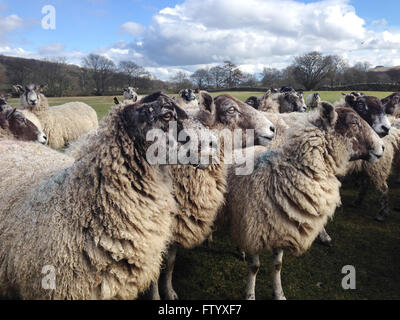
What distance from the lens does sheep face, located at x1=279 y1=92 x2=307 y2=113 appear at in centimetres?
1033

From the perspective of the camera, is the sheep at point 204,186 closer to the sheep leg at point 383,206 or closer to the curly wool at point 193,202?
the curly wool at point 193,202

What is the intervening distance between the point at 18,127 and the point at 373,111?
26.4 feet

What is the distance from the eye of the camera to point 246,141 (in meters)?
3.99

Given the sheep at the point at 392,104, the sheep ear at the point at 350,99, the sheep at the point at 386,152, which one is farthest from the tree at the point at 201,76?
the sheep at the point at 386,152

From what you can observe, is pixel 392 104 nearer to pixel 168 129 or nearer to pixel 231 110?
pixel 231 110

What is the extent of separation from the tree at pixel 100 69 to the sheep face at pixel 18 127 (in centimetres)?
5919

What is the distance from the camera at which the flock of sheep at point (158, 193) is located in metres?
2.17

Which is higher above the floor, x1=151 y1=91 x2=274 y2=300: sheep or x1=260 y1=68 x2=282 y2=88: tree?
x1=260 y1=68 x2=282 y2=88: tree

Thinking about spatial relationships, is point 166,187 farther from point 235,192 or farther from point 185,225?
point 235,192

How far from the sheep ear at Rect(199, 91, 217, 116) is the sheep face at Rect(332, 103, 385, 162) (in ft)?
5.14

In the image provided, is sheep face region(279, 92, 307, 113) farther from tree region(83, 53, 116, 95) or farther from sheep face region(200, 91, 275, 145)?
tree region(83, 53, 116, 95)

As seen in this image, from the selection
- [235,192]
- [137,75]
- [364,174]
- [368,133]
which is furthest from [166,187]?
[137,75]

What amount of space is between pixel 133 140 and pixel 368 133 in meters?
3.27

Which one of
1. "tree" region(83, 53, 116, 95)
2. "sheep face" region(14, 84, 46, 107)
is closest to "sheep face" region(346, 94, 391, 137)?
"sheep face" region(14, 84, 46, 107)
